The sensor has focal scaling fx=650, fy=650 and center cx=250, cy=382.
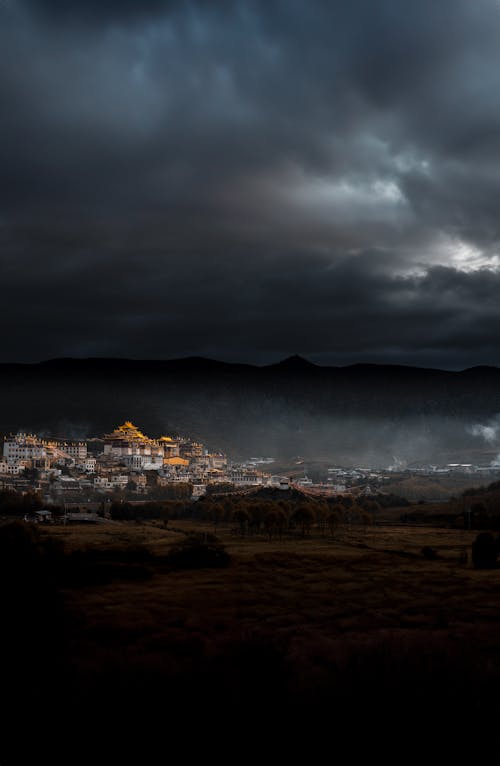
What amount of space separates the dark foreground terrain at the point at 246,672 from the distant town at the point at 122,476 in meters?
73.5

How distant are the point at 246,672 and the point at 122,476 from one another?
127433 millimetres

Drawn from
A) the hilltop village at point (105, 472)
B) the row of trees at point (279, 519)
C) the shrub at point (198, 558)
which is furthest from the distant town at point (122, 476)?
the shrub at point (198, 558)

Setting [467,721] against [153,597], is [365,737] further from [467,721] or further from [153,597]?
[153,597]

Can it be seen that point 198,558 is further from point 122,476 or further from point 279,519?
point 122,476

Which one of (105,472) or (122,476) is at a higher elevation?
(105,472)

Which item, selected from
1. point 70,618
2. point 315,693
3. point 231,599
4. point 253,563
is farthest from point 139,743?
point 253,563

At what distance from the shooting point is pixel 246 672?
15.3m

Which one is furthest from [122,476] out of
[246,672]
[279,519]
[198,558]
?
[246,672]

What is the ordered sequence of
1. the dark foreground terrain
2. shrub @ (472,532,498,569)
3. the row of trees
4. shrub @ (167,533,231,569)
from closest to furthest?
1. the dark foreground terrain
2. shrub @ (167,533,231,569)
3. shrub @ (472,532,498,569)
4. the row of trees

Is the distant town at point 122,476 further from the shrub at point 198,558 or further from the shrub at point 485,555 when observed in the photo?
the shrub at point 485,555

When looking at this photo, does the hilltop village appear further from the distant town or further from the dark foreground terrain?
the dark foreground terrain

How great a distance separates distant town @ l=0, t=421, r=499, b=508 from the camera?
11562 centimetres

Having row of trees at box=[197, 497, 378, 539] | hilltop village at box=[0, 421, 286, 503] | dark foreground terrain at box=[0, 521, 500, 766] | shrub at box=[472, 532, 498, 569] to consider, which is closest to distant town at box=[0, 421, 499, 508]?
hilltop village at box=[0, 421, 286, 503]

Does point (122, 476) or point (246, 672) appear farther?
point (122, 476)
